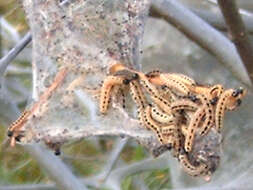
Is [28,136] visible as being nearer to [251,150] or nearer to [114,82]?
[114,82]

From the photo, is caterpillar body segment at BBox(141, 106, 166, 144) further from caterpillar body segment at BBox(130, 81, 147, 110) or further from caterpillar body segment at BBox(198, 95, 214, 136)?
caterpillar body segment at BBox(198, 95, 214, 136)

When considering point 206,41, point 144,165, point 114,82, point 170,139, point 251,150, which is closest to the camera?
point 170,139

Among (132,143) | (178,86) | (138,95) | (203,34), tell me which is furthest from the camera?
(132,143)

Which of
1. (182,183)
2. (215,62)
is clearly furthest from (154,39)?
(182,183)

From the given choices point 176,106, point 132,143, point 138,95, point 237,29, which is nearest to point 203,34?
point 138,95

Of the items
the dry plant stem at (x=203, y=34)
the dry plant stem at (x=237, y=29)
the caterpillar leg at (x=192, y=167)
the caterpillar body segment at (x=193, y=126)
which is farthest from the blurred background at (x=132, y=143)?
the dry plant stem at (x=237, y=29)

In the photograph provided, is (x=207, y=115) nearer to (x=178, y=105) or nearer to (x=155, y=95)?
(x=178, y=105)
